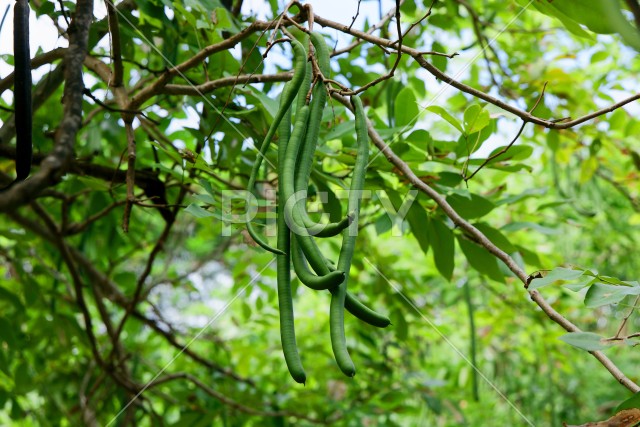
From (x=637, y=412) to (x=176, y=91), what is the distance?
2.57 feet

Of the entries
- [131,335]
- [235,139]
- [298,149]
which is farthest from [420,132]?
[131,335]

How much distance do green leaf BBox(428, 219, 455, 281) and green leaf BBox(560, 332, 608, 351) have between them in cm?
44

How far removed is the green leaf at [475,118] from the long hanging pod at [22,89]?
55 centimetres

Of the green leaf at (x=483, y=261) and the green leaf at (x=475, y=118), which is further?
the green leaf at (x=483, y=261)

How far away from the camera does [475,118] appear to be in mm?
910

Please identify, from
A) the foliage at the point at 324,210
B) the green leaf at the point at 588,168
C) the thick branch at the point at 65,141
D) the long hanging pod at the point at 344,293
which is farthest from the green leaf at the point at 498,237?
the green leaf at the point at 588,168

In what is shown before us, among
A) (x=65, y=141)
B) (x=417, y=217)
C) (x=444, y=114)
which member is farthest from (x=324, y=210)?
(x=65, y=141)

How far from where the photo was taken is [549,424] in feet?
9.49

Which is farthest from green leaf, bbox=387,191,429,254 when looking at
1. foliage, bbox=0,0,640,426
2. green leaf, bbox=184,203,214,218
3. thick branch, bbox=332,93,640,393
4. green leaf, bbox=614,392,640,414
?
green leaf, bbox=614,392,640,414

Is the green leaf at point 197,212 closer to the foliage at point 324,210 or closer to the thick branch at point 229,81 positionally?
the foliage at point 324,210

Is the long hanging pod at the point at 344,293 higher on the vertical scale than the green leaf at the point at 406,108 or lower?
lower

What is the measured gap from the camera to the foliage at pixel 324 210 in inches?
37.2

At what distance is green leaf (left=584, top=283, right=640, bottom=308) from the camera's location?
0.70 m

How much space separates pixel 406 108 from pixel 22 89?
65 cm
